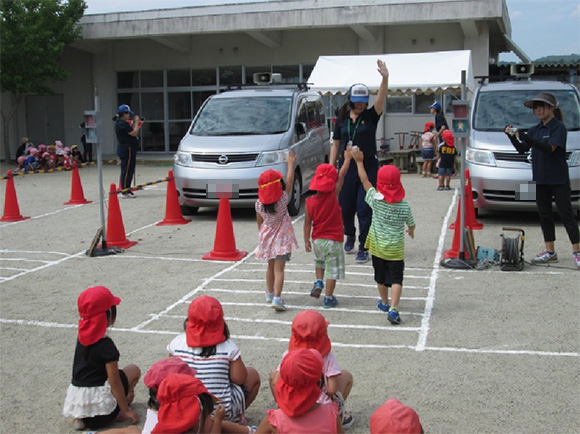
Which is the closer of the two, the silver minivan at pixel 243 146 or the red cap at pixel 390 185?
the red cap at pixel 390 185

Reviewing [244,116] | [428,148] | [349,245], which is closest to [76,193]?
[244,116]

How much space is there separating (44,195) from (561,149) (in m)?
11.5

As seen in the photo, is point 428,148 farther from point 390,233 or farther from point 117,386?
point 117,386

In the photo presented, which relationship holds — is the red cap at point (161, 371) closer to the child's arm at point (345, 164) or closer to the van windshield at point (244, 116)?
the child's arm at point (345, 164)

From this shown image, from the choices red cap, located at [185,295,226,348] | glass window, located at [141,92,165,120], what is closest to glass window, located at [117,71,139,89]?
glass window, located at [141,92,165,120]

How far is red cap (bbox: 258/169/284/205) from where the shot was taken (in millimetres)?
6641

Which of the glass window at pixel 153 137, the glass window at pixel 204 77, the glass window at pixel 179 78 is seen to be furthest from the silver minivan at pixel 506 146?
the glass window at pixel 153 137

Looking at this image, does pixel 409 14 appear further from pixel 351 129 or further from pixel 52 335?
pixel 52 335

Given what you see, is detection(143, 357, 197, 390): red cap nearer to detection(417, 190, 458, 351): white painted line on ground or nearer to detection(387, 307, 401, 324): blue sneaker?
detection(417, 190, 458, 351): white painted line on ground

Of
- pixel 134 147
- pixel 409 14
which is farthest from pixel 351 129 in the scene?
pixel 409 14

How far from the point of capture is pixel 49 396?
16.6 ft

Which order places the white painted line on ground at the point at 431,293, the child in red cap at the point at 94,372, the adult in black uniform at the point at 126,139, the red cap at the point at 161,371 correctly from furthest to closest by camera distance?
the adult in black uniform at the point at 126,139, the white painted line on ground at the point at 431,293, the child in red cap at the point at 94,372, the red cap at the point at 161,371

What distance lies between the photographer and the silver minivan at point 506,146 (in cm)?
1069

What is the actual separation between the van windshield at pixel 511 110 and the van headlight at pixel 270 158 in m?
3.28
